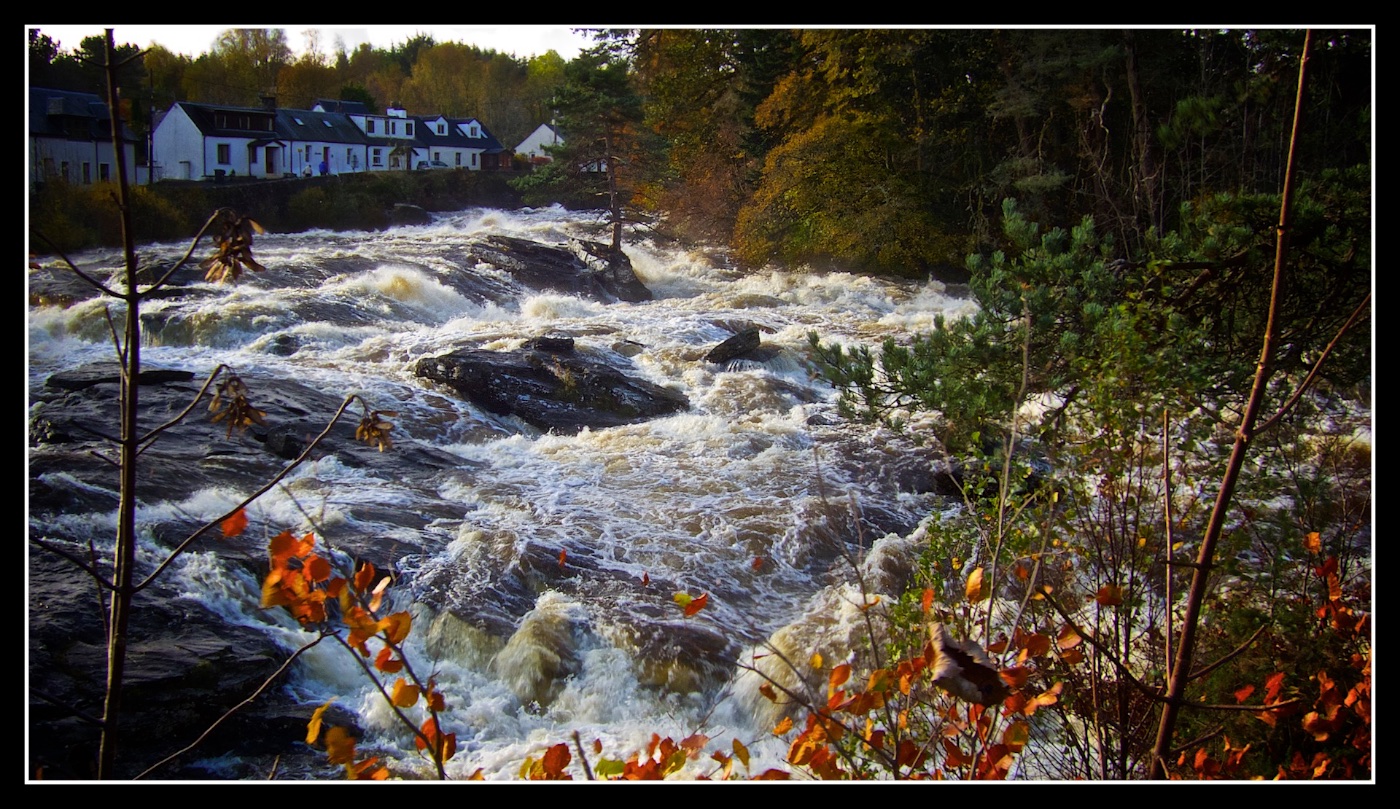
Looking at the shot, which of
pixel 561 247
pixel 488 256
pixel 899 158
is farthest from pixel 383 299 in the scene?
pixel 899 158

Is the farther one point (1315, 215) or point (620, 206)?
point (620, 206)

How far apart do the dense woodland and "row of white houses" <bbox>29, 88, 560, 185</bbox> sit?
698 mm

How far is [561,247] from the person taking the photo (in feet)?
58.2

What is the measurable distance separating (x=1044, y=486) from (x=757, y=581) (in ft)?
10.4

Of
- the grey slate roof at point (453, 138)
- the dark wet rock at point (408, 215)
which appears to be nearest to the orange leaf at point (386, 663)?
the grey slate roof at point (453, 138)

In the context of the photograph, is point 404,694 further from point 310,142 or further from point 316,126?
point 310,142

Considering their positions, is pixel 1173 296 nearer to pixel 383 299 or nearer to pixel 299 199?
pixel 383 299

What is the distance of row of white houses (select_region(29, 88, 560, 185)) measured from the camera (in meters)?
6.57

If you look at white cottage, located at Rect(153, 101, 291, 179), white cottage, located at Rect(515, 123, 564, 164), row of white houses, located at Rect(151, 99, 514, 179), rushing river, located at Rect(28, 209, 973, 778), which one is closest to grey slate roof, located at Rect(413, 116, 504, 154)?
row of white houses, located at Rect(151, 99, 514, 179)

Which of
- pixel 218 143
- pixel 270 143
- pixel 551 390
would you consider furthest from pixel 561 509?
pixel 270 143

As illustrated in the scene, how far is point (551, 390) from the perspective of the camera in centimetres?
977

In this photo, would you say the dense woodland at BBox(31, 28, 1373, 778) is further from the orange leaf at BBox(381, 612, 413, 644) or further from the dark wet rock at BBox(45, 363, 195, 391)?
the dark wet rock at BBox(45, 363, 195, 391)

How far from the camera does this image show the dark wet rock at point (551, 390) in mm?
9344

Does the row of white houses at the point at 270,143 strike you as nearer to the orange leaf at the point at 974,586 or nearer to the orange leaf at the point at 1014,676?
the orange leaf at the point at 974,586
